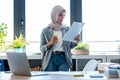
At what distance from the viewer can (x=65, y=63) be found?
129 inches

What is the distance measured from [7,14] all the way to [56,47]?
1929 mm

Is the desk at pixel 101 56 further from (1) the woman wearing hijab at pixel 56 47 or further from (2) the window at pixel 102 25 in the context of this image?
(1) the woman wearing hijab at pixel 56 47

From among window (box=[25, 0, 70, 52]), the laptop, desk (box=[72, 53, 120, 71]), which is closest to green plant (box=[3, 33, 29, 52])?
window (box=[25, 0, 70, 52])

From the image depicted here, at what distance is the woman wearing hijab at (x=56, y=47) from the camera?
128 inches

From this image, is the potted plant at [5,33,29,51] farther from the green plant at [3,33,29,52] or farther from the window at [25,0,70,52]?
the window at [25,0,70,52]

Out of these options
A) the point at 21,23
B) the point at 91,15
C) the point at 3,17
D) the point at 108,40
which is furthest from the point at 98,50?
the point at 3,17

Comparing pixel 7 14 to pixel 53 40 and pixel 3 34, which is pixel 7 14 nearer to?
pixel 3 34

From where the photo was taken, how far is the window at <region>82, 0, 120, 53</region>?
188 inches

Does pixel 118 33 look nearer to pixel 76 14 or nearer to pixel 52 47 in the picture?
pixel 76 14

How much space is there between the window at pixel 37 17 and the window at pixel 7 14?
0.29 meters

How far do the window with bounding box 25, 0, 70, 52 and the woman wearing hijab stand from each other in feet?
4.80

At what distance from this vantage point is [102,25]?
15.7ft

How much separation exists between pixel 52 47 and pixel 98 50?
5.56ft

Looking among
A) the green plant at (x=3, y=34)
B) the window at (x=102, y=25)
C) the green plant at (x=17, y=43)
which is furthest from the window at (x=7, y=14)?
the window at (x=102, y=25)
